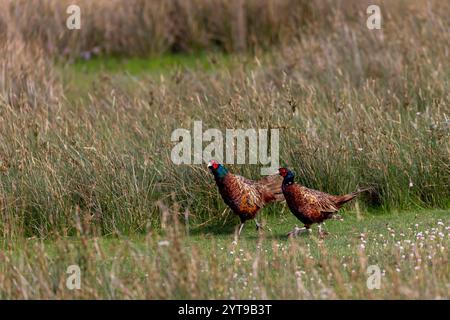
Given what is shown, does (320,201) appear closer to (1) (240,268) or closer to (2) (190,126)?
(1) (240,268)

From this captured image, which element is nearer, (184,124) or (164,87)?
(184,124)

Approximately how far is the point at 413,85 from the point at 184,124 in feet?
10.5

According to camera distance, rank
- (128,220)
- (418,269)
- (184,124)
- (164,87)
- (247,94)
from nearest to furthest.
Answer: (418,269)
(128,220)
(184,124)
(247,94)
(164,87)

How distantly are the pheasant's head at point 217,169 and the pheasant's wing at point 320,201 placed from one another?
0.75 m

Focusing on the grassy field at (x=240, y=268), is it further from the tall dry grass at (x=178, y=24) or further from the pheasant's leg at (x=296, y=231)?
the tall dry grass at (x=178, y=24)

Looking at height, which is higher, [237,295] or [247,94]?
[247,94]

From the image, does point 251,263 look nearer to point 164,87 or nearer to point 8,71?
point 164,87

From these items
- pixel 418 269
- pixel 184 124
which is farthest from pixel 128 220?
pixel 418 269

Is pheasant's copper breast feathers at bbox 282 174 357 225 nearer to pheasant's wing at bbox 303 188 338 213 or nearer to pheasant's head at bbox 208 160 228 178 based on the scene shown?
pheasant's wing at bbox 303 188 338 213

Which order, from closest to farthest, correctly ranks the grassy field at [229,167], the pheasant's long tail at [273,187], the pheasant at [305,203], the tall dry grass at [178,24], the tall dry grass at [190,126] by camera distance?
1. the grassy field at [229,167]
2. the pheasant at [305,203]
3. the pheasant's long tail at [273,187]
4. the tall dry grass at [190,126]
5. the tall dry grass at [178,24]

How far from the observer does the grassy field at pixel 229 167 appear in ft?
26.7

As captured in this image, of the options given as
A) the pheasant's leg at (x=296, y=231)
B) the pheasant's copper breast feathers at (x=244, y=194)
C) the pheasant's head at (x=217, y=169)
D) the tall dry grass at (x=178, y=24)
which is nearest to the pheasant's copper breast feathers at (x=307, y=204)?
the pheasant's leg at (x=296, y=231)

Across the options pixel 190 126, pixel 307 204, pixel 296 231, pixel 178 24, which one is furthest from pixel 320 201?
pixel 178 24
